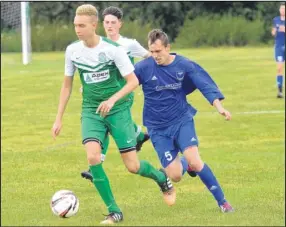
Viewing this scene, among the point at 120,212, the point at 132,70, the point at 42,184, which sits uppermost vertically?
the point at 132,70

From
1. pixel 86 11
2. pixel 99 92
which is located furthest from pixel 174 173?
pixel 86 11

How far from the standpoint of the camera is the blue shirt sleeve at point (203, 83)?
30.5 ft

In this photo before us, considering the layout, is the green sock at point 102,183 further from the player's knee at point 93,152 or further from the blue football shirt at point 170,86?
the blue football shirt at point 170,86

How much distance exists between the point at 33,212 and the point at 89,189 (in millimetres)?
1567

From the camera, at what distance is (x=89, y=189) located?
423 inches

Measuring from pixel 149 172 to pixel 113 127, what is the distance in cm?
74

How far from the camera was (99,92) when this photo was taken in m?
8.94

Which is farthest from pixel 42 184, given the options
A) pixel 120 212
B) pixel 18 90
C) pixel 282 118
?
pixel 18 90

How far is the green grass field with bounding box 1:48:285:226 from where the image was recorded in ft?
29.5

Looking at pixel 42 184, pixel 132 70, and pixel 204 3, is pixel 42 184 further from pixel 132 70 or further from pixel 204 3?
pixel 204 3

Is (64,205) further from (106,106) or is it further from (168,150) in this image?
(168,150)

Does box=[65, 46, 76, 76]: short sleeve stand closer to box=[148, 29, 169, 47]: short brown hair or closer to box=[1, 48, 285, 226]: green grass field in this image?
box=[148, 29, 169, 47]: short brown hair

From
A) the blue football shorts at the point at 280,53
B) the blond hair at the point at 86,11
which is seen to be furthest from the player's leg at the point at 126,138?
the blue football shorts at the point at 280,53

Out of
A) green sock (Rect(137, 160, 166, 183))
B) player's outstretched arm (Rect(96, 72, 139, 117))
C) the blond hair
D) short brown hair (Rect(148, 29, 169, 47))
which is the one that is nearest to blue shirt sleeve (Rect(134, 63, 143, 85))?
short brown hair (Rect(148, 29, 169, 47))
